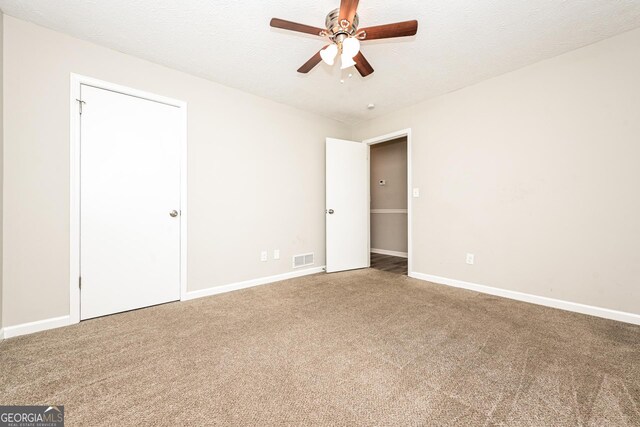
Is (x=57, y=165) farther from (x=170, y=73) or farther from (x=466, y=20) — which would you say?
(x=466, y=20)

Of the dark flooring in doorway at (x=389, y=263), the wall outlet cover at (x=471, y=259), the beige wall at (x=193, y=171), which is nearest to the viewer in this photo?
the beige wall at (x=193, y=171)

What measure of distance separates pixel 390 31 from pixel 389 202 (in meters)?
4.08

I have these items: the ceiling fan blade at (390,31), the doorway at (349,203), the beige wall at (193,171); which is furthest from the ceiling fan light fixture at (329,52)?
the doorway at (349,203)

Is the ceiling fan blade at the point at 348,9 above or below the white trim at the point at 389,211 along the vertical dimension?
above

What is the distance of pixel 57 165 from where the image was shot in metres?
2.12

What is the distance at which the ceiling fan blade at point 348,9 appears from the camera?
1.54 meters

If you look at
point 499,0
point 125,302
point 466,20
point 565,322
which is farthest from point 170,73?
point 565,322

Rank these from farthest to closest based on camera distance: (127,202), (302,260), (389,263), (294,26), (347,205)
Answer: (389,263), (347,205), (302,260), (127,202), (294,26)

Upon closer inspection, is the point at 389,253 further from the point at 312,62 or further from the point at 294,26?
the point at 294,26

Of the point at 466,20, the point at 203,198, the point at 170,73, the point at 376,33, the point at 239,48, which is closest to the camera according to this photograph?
the point at 376,33

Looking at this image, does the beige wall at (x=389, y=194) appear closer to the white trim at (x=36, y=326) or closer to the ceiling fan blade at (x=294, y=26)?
the ceiling fan blade at (x=294, y=26)

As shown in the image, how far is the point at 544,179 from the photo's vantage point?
254cm

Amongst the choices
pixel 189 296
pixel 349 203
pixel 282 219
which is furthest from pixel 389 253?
pixel 189 296

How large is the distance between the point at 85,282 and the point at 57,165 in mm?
1049
